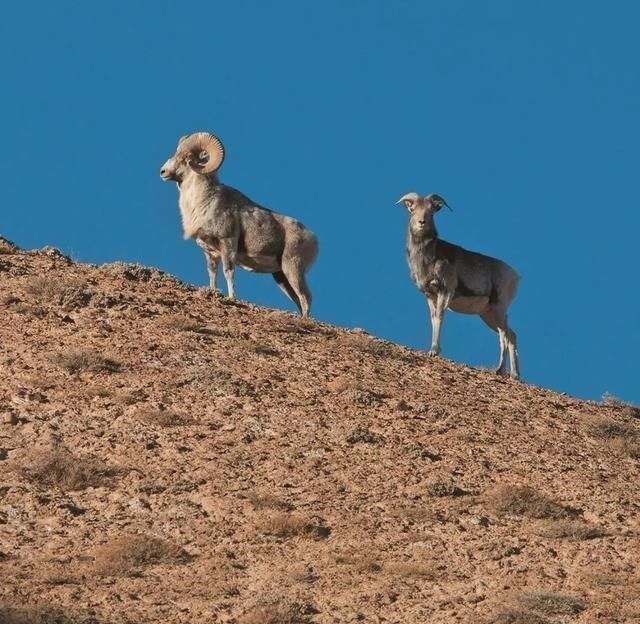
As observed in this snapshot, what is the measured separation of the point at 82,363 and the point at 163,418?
219 cm

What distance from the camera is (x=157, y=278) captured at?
3005 centimetres

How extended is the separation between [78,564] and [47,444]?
3.66 metres

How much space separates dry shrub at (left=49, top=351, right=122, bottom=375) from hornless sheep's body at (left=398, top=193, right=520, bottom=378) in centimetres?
678

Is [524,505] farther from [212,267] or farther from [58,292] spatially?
[212,267]

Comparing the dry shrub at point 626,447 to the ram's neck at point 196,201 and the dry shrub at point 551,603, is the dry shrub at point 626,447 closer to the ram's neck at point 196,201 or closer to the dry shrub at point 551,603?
the dry shrub at point 551,603

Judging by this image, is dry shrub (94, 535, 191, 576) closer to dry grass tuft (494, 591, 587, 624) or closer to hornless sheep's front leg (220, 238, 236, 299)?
dry grass tuft (494, 591, 587, 624)

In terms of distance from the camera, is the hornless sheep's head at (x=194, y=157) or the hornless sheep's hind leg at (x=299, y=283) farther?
the hornless sheep's head at (x=194, y=157)

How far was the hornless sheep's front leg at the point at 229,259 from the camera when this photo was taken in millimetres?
30078

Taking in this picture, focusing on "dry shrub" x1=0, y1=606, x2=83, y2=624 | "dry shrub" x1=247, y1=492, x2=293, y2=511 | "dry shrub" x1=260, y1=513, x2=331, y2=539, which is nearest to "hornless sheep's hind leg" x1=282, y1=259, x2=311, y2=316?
"dry shrub" x1=247, y1=492, x2=293, y2=511

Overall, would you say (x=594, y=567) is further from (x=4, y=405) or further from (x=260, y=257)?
(x=260, y=257)

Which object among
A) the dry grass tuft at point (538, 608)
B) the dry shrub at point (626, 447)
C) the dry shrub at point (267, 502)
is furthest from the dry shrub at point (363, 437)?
the dry grass tuft at point (538, 608)

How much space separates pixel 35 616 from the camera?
17.1m

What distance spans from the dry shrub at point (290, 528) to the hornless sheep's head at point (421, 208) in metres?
10.9

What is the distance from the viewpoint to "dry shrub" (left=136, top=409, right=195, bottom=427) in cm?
2339
